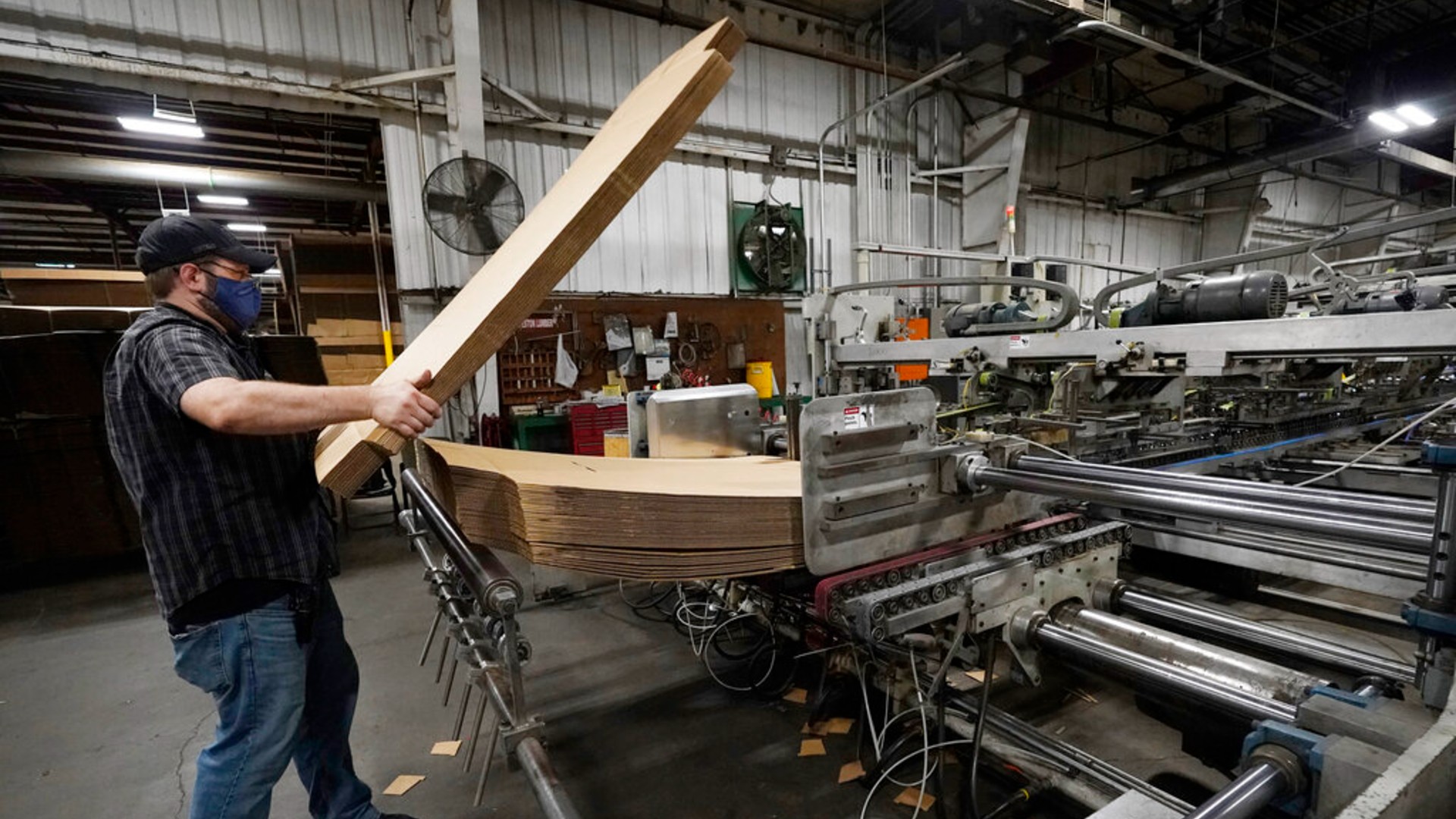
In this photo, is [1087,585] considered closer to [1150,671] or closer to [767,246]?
[1150,671]

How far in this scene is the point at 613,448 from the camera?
3.11 meters

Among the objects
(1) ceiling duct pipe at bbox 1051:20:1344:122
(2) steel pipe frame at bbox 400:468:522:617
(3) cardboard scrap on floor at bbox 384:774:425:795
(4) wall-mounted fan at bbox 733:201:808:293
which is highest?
(1) ceiling duct pipe at bbox 1051:20:1344:122

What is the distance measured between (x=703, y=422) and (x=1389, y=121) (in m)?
7.83

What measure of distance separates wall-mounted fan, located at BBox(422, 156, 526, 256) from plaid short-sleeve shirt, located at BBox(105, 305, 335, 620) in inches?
119

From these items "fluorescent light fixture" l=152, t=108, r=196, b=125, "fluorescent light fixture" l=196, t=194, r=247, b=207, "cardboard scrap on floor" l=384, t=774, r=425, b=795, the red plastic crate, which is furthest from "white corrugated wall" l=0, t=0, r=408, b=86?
"cardboard scrap on floor" l=384, t=774, r=425, b=795

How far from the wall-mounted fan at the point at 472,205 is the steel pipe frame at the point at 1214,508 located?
11.8ft

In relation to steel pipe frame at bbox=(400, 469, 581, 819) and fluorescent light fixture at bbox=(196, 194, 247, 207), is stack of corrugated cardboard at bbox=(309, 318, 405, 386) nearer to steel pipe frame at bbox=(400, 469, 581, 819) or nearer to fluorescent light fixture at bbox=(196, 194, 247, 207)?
fluorescent light fixture at bbox=(196, 194, 247, 207)

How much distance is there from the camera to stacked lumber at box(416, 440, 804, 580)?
3.26 ft

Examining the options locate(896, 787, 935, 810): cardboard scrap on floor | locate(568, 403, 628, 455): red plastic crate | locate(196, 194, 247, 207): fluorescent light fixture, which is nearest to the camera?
locate(896, 787, 935, 810): cardboard scrap on floor

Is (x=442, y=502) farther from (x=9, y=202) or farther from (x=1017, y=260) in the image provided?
(x=9, y=202)

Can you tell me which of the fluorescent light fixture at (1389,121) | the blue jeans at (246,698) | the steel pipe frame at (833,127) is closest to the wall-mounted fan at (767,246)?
the steel pipe frame at (833,127)

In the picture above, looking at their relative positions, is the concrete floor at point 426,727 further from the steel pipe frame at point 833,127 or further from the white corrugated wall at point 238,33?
the steel pipe frame at point 833,127

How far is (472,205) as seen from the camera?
3.87 meters

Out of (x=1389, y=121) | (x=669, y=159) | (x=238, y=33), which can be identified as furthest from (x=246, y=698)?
(x=1389, y=121)
